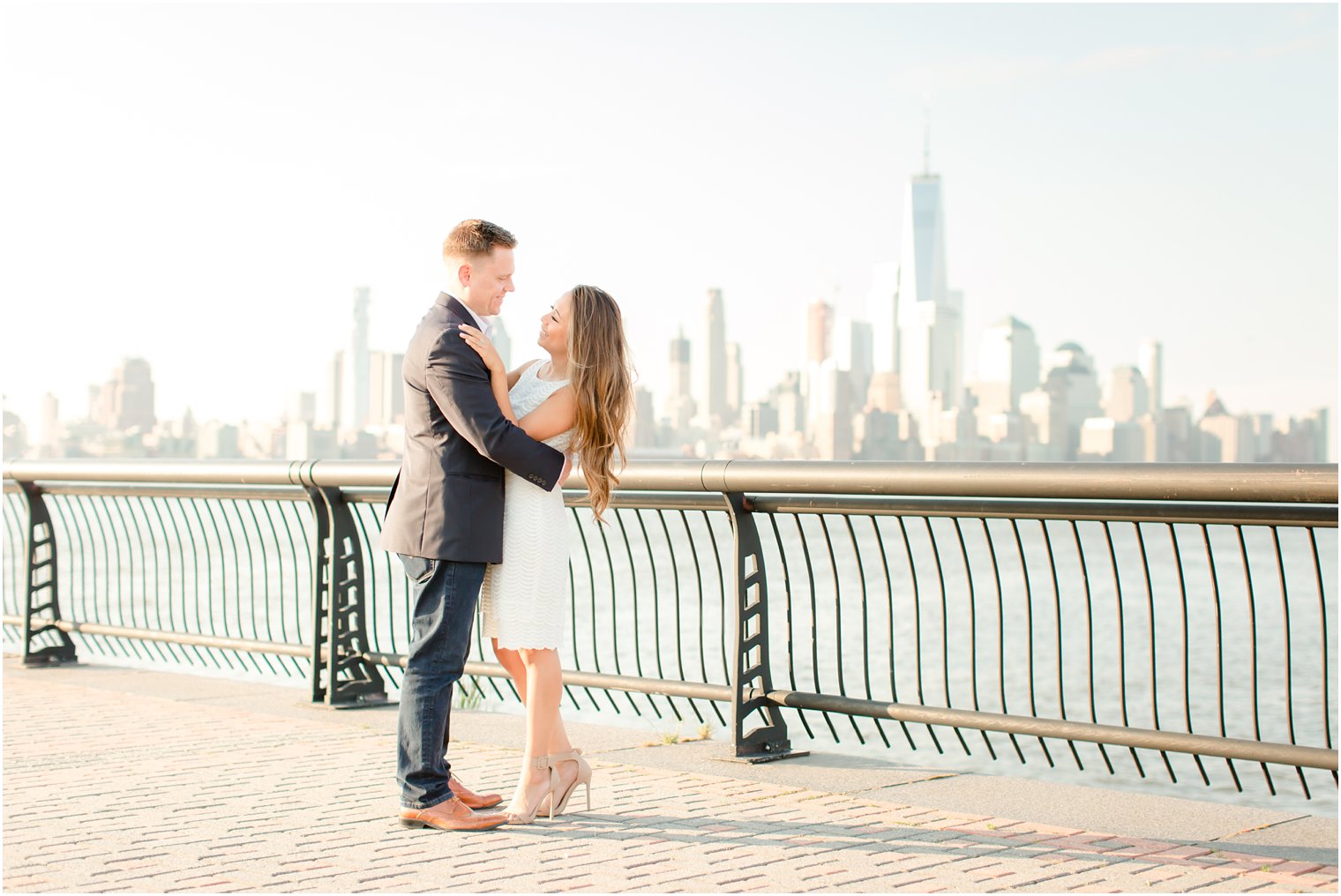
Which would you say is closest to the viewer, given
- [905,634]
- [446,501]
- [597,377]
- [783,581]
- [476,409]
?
[476,409]

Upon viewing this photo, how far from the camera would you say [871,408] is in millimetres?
112188

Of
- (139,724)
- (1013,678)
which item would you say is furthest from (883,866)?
(1013,678)

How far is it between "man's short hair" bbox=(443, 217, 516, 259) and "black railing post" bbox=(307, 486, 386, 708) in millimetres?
2690

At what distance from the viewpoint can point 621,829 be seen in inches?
180

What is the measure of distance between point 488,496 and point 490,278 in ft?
2.26

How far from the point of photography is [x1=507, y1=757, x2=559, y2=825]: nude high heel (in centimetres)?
461

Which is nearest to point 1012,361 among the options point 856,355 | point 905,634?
point 856,355

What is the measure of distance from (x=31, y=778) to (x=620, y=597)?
823 inches

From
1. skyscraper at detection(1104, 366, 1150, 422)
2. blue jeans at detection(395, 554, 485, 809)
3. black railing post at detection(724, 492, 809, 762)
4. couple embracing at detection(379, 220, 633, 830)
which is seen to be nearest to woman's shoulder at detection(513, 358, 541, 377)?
couple embracing at detection(379, 220, 633, 830)

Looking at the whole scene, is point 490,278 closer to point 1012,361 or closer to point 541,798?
point 541,798

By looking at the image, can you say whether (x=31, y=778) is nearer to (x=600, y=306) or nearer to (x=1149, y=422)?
(x=600, y=306)

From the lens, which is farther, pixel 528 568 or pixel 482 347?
pixel 528 568

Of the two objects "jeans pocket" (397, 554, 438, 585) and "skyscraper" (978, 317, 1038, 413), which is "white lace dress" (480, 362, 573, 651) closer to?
"jeans pocket" (397, 554, 438, 585)

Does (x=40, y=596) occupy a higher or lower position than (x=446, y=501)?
lower
